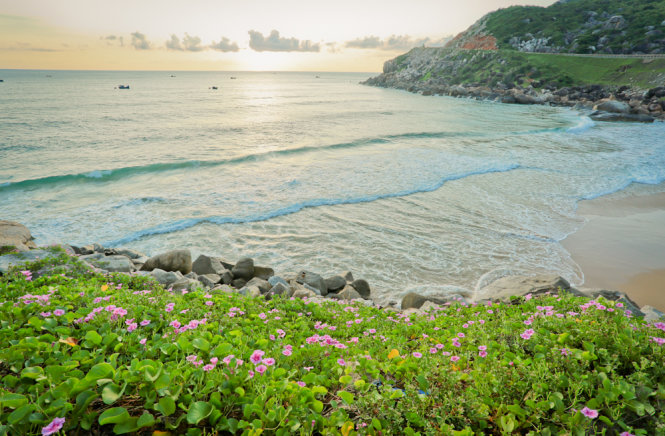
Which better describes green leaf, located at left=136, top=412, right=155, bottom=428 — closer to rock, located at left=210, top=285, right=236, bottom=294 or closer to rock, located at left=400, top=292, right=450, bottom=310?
rock, located at left=210, top=285, right=236, bottom=294

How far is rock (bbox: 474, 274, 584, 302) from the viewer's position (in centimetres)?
671

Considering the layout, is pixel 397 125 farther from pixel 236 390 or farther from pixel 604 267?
pixel 236 390

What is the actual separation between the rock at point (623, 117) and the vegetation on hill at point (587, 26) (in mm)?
39631

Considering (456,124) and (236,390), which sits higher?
(456,124)

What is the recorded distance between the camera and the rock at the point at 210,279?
7641mm

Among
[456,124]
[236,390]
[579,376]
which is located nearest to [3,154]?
[236,390]

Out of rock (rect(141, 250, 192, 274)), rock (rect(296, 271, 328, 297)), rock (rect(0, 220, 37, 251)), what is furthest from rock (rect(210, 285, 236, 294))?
rock (rect(0, 220, 37, 251))

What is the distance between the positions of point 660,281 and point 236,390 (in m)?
10.7

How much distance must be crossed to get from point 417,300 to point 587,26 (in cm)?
12133

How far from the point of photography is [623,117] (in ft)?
128

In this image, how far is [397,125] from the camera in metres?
35.8

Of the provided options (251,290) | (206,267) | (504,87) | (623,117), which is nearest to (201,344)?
(251,290)

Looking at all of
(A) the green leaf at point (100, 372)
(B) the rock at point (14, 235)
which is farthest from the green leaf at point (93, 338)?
(B) the rock at point (14, 235)

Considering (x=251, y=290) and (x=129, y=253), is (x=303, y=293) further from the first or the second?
(x=129, y=253)
